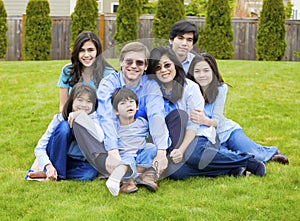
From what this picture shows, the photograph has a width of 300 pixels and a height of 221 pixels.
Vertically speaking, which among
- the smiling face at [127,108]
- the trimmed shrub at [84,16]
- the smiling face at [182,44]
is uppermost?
the trimmed shrub at [84,16]

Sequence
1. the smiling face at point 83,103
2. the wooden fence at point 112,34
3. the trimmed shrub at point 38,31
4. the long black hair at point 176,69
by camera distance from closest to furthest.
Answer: the long black hair at point 176,69, the smiling face at point 83,103, the trimmed shrub at point 38,31, the wooden fence at point 112,34

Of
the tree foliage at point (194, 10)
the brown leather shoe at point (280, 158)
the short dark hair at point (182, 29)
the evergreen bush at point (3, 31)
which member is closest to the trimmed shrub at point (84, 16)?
the evergreen bush at point (3, 31)

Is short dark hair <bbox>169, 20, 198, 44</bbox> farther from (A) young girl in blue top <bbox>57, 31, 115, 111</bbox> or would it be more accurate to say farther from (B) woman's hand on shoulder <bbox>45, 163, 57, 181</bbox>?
(B) woman's hand on shoulder <bbox>45, 163, 57, 181</bbox>

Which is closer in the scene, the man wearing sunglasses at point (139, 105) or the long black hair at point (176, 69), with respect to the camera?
the man wearing sunglasses at point (139, 105)

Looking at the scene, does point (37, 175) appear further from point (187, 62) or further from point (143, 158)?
point (187, 62)

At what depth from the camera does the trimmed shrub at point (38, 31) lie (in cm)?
1327

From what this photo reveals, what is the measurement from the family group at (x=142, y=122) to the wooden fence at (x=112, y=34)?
9876mm

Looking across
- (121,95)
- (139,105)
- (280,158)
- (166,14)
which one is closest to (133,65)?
Answer: (121,95)

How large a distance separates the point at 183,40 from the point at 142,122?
2.72 ft

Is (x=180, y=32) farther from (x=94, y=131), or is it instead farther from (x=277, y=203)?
(x=277, y=203)

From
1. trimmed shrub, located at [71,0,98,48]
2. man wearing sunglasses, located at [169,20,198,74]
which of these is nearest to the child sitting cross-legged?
man wearing sunglasses, located at [169,20,198,74]

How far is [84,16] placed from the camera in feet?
43.5

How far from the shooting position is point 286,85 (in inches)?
338

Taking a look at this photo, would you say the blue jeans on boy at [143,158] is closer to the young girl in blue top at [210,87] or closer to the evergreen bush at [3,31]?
the young girl in blue top at [210,87]
